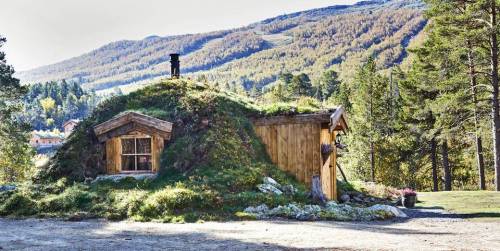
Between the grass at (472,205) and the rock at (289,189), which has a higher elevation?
the rock at (289,189)

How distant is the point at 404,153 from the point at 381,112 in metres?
3.71

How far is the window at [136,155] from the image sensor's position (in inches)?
711

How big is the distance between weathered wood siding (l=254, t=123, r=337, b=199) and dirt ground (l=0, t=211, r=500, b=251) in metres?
4.55

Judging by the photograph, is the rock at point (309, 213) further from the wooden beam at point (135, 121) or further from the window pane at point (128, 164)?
the window pane at point (128, 164)

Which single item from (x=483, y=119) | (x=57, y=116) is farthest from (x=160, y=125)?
(x=57, y=116)

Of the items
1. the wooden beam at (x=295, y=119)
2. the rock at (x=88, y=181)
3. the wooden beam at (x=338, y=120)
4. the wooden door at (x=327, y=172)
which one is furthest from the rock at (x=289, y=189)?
the rock at (x=88, y=181)

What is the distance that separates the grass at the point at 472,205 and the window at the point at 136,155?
10269 mm

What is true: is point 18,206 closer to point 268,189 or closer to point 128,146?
point 128,146

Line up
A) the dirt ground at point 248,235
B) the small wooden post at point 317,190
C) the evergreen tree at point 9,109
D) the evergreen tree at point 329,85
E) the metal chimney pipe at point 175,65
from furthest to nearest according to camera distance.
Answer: the evergreen tree at point 329,85
the evergreen tree at point 9,109
the metal chimney pipe at point 175,65
the small wooden post at point 317,190
the dirt ground at point 248,235

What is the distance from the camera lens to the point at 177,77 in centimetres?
2136

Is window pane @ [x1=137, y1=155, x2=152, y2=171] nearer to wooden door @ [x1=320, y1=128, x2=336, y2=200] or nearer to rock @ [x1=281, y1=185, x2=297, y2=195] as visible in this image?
rock @ [x1=281, y1=185, x2=297, y2=195]

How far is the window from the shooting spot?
59.3ft

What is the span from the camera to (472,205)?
18.4 m

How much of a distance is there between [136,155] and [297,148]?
5809 mm
